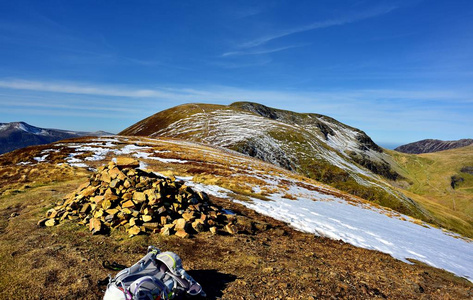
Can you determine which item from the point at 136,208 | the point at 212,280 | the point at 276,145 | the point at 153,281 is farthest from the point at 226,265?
the point at 276,145

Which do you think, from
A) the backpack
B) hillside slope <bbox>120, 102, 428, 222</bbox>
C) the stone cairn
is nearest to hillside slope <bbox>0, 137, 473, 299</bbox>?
the stone cairn

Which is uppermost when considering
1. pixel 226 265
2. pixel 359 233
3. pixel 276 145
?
pixel 276 145

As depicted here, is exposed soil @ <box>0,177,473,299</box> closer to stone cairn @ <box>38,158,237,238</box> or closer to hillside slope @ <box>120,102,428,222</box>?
stone cairn @ <box>38,158,237,238</box>

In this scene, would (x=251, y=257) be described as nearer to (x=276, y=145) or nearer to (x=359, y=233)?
(x=359, y=233)

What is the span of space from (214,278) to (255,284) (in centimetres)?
172

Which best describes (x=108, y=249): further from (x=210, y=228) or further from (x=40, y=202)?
(x=40, y=202)

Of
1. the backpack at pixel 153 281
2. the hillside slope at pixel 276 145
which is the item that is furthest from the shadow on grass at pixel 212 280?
the hillside slope at pixel 276 145

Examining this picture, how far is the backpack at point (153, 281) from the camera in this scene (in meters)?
6.68

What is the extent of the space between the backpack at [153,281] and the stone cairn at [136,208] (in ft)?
15.8

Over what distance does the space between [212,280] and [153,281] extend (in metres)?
3.13

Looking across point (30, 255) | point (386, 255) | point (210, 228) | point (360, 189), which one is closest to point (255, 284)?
point (210, 228)

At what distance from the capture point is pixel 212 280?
30.9ft

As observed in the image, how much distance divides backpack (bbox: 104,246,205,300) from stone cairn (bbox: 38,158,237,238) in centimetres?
481

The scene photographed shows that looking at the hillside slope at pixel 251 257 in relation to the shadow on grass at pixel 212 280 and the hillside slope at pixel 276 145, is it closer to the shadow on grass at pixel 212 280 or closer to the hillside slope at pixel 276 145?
the shadow on grass at pixel 212 280
